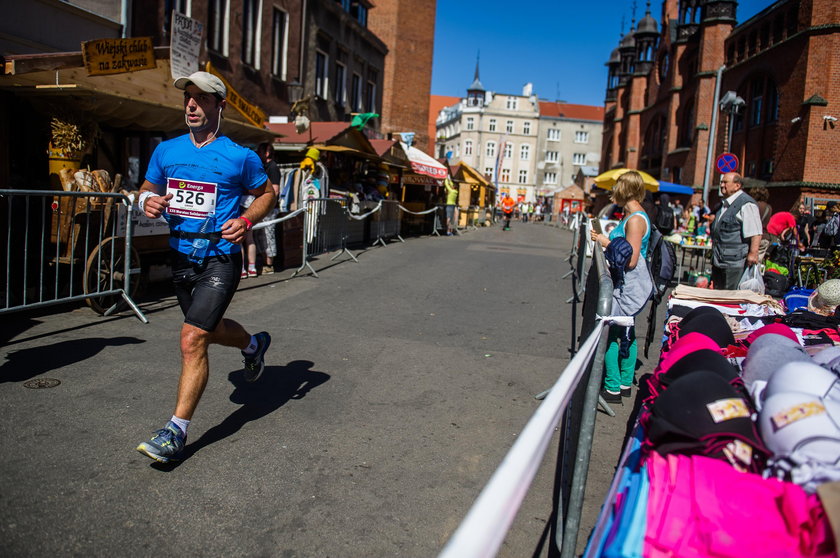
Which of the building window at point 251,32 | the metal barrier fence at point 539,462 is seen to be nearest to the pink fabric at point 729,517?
the metal barrier fence at point 539,462

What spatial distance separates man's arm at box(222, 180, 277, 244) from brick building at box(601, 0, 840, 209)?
818 inches

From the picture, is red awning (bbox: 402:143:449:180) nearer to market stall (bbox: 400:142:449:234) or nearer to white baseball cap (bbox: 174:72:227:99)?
market stall (bbox: 400:142:449:234)

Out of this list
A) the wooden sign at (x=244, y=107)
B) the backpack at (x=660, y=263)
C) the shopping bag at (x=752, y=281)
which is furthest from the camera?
the wooden sign at (x=244, y=107)

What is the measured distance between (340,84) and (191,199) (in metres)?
25.3

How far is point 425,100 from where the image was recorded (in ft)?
134

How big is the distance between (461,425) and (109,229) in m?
4.98

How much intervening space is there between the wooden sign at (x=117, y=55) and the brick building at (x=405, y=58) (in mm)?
30638

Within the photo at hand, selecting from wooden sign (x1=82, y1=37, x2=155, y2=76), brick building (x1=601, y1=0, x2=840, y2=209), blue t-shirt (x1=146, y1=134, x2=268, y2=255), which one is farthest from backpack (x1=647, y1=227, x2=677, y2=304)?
brick building (x1=601, y1=0, x2=840, y2=209)

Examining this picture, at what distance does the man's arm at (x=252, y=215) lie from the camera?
11.7 ft

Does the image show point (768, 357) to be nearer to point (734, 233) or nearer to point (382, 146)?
point (734, 233)

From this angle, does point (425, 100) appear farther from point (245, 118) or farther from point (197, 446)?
point (197, 446)

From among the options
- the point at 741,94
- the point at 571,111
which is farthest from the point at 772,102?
the point at 571,111

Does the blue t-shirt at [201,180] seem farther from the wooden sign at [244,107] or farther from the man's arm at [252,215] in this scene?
the wooden sign at [244,107]

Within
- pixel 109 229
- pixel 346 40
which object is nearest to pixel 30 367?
pixel 109 229
